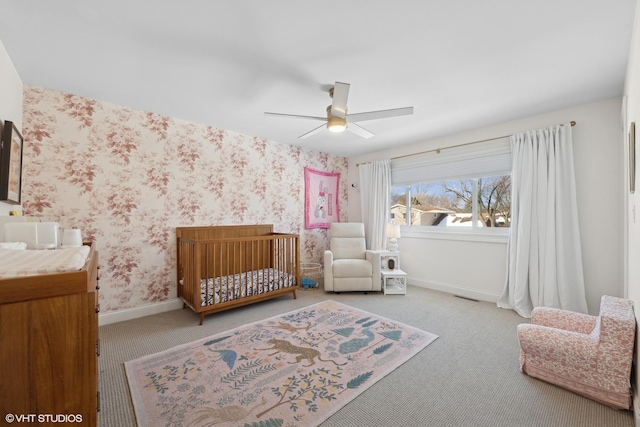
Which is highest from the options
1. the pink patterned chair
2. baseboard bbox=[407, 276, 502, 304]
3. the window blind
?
the window blind

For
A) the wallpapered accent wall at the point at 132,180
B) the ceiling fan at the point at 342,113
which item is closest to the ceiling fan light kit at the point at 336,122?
the ceiling fan at the point at 342,113

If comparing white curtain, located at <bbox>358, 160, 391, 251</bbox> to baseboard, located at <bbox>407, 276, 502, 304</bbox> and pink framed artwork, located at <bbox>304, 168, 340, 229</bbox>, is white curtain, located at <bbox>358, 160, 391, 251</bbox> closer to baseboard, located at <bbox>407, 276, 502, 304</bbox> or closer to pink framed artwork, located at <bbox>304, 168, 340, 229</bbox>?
pink framed artwork, located at <bbox>304, 168, 340, 229</bbox>

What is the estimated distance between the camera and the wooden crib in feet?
8.82

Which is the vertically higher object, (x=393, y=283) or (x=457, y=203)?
(x=457, y=203)

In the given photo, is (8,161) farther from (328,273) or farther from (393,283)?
(393,283)

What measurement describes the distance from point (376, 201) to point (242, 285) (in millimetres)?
2551

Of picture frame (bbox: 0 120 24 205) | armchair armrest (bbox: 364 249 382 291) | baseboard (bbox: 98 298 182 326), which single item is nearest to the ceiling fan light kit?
armchair armrest (bbox: 364 249 382 291)

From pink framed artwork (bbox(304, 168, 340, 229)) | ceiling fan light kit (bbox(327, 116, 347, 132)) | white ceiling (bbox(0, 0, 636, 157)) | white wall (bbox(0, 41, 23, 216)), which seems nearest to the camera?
white ceiling (bbox(0, 0, 636, 157))

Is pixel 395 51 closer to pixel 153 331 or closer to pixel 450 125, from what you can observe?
pixel 450 125

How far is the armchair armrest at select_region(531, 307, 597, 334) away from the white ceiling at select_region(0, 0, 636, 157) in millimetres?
1872

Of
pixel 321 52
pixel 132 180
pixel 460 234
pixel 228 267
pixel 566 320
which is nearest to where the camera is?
pixel 321 52

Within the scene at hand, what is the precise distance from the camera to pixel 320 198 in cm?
463

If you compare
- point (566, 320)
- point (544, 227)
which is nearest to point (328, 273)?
point (566, 320)

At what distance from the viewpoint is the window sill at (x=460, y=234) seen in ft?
10.6
